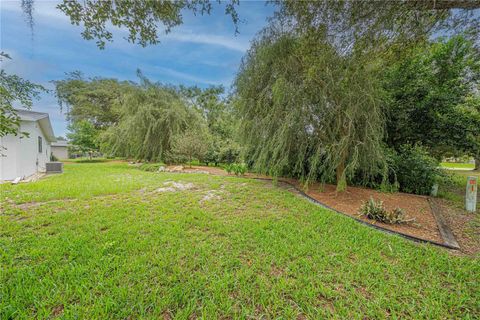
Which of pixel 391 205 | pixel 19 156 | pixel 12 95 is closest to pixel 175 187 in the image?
pixel 12 95

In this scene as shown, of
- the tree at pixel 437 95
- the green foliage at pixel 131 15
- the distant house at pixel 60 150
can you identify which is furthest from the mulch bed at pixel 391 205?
the distant house at pixel 60 150

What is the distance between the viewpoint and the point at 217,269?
7.75 feet

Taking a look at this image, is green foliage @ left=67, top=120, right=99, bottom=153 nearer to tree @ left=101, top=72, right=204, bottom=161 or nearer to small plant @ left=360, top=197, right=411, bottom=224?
tree @ left=101, top=72, right=204, bottom=161

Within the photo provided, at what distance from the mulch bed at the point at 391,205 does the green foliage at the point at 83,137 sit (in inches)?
922

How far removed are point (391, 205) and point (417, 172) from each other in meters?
2.75

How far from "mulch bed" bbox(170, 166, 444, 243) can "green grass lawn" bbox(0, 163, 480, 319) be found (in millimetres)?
601

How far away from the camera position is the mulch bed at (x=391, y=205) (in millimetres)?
3590

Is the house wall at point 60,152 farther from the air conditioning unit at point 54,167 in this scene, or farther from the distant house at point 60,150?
the air conditioning unit at point 54,167

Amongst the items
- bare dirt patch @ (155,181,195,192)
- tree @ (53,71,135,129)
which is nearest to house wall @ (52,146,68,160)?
tree @ (53,71,135,129)

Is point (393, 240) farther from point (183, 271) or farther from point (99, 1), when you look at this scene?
point (99, 1)

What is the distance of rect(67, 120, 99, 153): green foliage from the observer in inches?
804

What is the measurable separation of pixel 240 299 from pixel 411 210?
5226 mm

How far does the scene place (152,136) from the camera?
13914mm

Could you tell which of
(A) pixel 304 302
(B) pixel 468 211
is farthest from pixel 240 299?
(B) pixel 468 211
